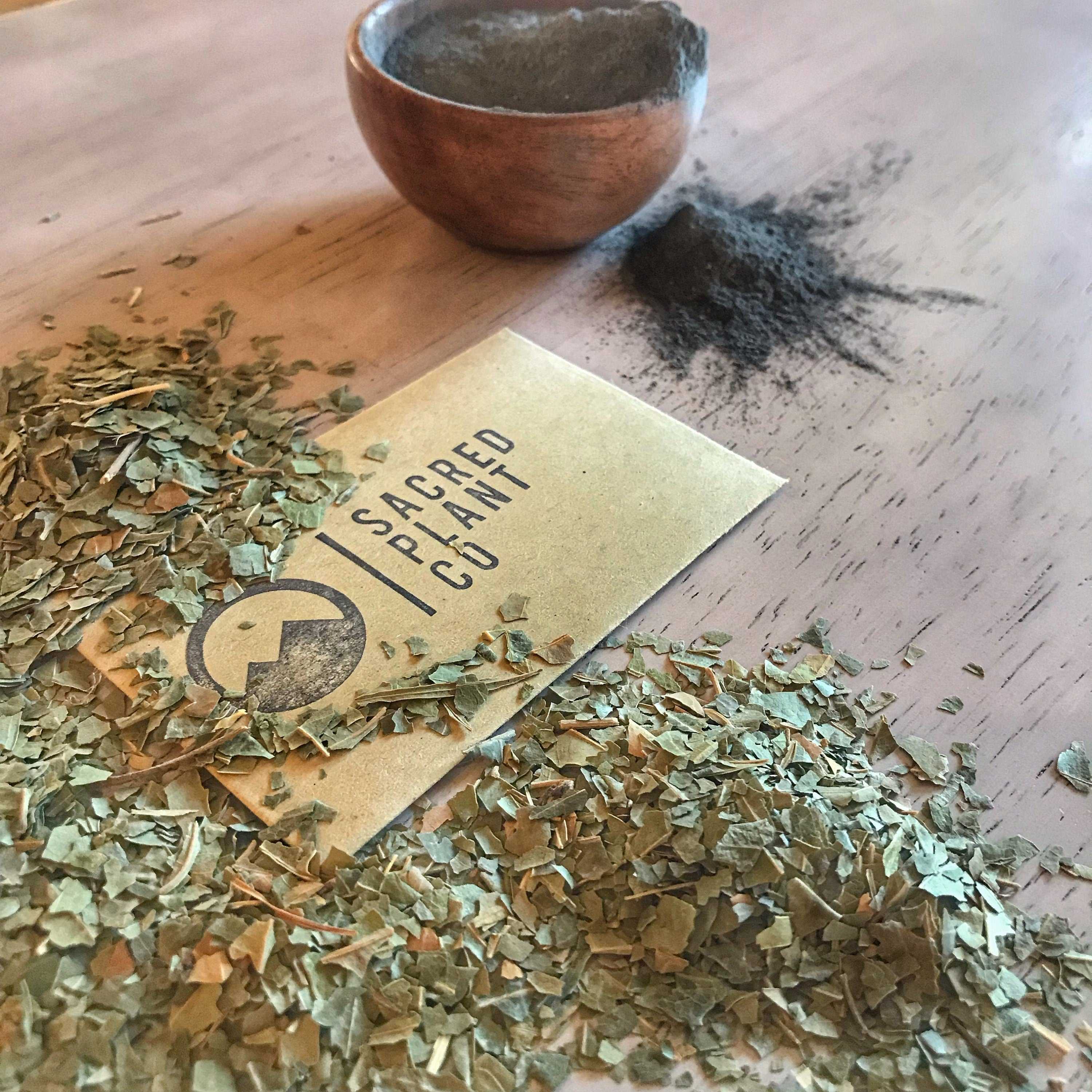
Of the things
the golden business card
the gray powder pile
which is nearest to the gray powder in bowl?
the gray powder pile

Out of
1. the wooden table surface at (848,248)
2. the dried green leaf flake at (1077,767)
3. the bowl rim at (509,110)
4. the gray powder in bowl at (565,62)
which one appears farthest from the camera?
the gray powder in bowl at (565,62)

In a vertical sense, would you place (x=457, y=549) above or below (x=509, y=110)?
below

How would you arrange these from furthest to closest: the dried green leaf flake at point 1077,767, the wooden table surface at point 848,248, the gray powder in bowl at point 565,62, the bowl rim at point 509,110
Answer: the gray powder in bowl at point 565,62, the bowl rim at point 509,110, the wooden table surface at point 848,248, the dried green leaf flake at point 1077,767

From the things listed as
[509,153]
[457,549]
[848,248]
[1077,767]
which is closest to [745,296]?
[848,248]

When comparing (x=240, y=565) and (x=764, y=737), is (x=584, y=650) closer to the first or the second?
(x=764, y=737)

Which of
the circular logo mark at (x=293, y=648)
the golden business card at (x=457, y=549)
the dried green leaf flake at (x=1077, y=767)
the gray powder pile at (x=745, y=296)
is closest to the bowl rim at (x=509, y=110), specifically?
the gray powder pile at (x=745, y=296)

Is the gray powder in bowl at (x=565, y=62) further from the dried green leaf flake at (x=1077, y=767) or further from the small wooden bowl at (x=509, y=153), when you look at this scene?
the dried green leaf flake at (x=1077, y=767)

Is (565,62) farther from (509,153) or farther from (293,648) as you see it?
(293,648)

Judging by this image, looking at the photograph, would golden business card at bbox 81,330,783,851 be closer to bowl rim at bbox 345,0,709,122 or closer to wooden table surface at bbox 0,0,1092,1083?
wooden table surface at bbox 0,0,1092,1083
